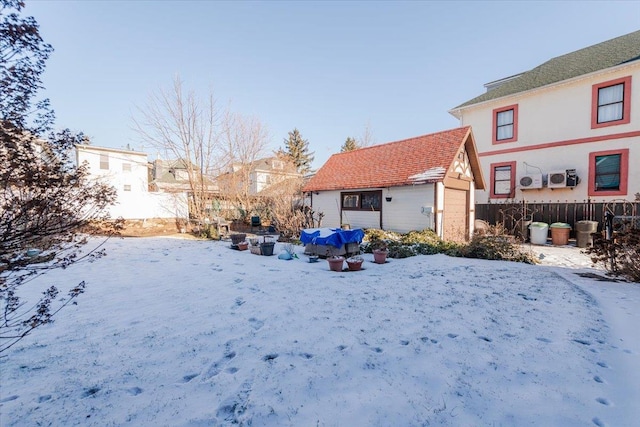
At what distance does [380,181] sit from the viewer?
39.5 ft

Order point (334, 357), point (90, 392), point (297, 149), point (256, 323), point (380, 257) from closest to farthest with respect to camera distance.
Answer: point (90, 392) → point (334, 357) → point (256, 323) → point (380, 257) → point (297, 149)

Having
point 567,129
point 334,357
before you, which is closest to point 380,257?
point 334,357

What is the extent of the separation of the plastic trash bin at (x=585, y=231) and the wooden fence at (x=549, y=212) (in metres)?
0.73

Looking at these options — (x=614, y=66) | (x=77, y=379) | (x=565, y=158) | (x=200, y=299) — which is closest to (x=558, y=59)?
(x=614, y=66)

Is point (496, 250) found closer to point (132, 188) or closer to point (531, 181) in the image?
point (531, 181)

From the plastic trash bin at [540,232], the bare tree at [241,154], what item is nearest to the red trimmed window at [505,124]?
the plastic trash bin at [540,232]

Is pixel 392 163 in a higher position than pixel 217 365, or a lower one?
higher

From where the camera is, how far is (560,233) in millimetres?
11336

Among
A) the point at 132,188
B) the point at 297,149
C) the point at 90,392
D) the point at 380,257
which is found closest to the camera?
the point at 90,392

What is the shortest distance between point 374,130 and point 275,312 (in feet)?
88.6

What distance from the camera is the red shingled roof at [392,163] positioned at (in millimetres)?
11195

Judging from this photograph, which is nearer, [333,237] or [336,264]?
[336,264]

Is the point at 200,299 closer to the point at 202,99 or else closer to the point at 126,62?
the point at 126,62

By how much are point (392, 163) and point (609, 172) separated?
30.0ft
